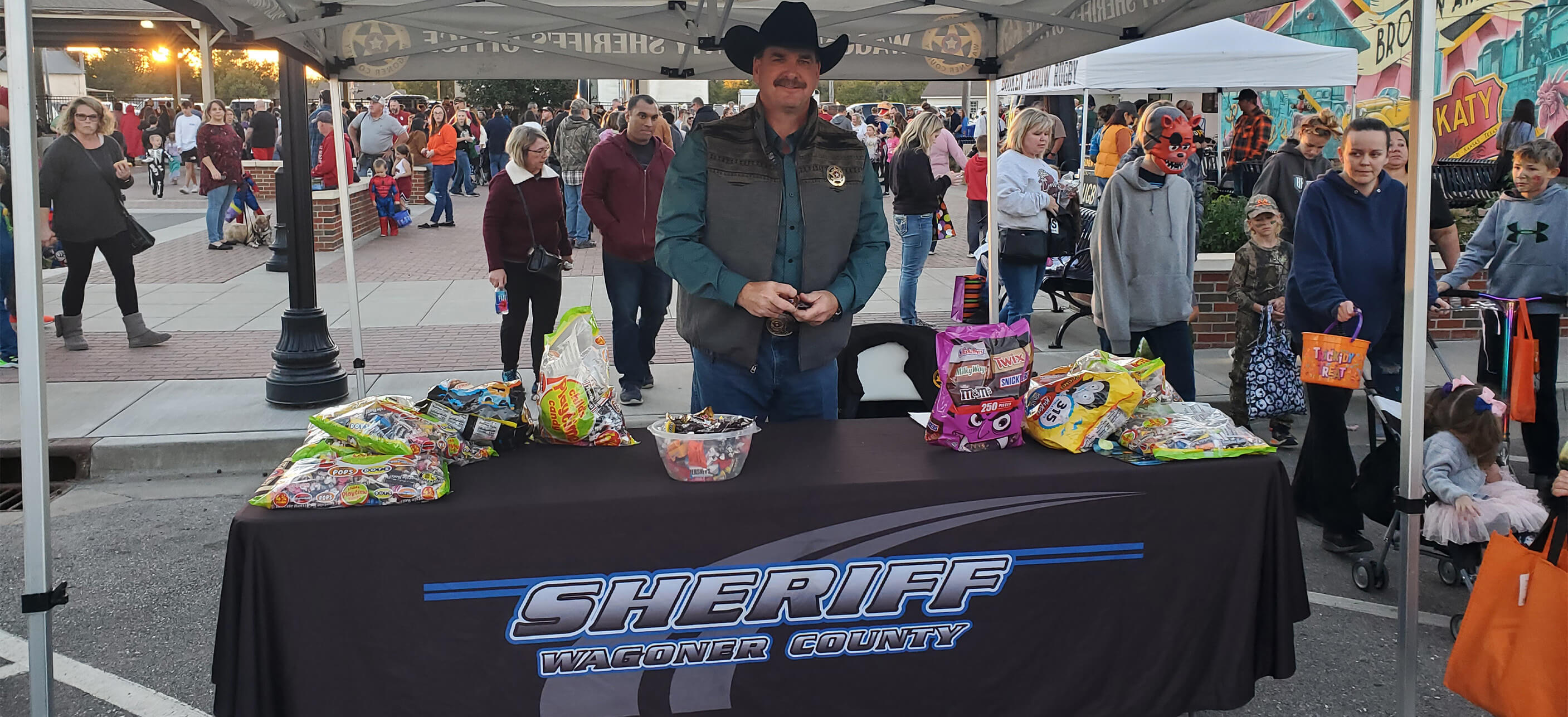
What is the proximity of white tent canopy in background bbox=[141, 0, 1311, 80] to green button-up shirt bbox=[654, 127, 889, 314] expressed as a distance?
113 cm

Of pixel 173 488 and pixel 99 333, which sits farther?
pixel 99 333

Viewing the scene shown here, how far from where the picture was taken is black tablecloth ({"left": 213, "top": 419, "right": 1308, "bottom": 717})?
2730 mm

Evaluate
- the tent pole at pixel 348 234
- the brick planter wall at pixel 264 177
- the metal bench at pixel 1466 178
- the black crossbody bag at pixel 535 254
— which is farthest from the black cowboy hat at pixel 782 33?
the brick planter wall at pixel 264 177

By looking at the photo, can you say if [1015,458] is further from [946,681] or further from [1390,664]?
[1390,664]

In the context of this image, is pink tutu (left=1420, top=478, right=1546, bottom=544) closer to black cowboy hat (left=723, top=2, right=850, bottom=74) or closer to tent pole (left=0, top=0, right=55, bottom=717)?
black cowboy hat (left=723, top=2, right=850, bottom=74)

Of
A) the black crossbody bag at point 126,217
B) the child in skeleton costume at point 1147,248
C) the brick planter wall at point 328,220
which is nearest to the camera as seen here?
the child in skeleton costume at point 1147,248

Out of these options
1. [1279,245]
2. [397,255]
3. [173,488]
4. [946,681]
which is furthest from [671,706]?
[397,255]

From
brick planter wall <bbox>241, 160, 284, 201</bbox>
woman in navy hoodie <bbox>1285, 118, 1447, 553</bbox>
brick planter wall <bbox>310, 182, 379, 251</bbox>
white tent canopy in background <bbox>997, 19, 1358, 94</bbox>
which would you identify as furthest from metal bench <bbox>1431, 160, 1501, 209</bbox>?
brick planter wall <bbox>241, 160, 284, 201</bbox>

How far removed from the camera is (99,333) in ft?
31.4

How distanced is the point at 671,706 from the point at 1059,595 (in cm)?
102

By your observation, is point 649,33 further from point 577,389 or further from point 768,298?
point 577,389

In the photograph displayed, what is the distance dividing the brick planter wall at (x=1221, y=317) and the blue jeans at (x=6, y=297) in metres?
8.60

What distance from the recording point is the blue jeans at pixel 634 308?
7.36m

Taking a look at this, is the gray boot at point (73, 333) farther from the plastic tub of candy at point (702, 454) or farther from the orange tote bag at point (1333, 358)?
the orange tote bag at point (1333, 358)
